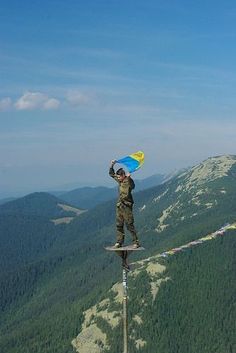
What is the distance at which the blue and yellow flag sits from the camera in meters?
25.3

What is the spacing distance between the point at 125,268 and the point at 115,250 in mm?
954

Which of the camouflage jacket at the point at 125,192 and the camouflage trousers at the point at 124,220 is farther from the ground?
the camouflage jacket at the point at 125,192

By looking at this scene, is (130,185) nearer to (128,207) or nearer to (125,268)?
(128,207)

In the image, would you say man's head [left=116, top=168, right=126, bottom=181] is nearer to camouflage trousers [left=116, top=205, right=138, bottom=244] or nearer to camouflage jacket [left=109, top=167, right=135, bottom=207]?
camouflage jacket [left=109, top=167, right=135, bottom=207]

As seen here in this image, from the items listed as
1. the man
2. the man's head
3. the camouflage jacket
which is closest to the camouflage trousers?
the man

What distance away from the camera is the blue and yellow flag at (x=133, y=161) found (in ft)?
83.0

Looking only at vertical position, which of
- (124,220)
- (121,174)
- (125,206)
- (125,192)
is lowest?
(124,220)

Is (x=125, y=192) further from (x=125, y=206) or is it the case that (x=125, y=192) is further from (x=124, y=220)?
(x=124, y=220)

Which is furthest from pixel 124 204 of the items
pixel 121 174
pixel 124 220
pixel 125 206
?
pixel 121 174

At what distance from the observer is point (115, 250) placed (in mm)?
25062

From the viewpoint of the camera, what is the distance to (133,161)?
25.5 m

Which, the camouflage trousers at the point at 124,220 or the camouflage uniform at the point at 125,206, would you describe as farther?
the camouflage trousers at the point at 124,220

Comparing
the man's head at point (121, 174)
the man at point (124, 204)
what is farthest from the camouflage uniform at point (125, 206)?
the man's head at point (121, 174)

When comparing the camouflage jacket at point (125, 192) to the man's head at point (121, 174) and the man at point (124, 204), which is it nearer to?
the man at point (124, 204)
